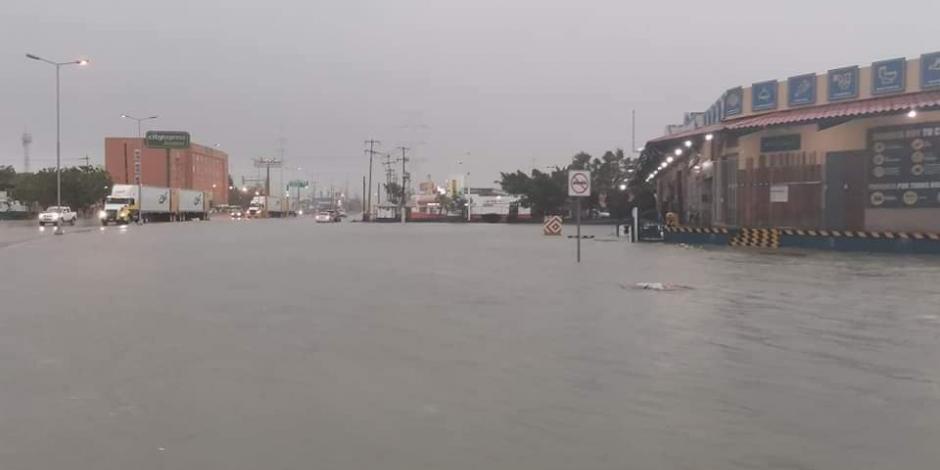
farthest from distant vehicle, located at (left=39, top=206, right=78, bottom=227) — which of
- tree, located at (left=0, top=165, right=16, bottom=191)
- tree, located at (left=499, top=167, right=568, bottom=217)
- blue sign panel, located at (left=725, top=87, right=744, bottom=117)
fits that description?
blue sign panel, located at (left=725, top=87, right=744, bottom=117)

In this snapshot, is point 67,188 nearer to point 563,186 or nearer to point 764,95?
point 563,186

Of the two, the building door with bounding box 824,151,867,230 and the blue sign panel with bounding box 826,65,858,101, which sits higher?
the blue sign panel with bounding box 826,65,858,101

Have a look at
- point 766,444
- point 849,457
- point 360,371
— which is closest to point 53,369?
point 360,371

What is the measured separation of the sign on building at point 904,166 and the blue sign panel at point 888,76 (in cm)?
159

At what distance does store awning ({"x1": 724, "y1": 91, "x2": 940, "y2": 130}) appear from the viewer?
82.5 feet

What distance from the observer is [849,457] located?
202 inches

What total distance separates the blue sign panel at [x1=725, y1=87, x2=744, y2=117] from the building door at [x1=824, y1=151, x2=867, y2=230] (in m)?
6.16

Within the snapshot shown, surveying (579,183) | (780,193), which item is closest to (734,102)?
(780,193)

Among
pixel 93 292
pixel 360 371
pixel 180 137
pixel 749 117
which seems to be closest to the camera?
pixel 360 371

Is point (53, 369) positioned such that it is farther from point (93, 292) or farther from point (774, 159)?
point (774, 159)

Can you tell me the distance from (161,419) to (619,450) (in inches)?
140

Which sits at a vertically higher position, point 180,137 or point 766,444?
point 180,137

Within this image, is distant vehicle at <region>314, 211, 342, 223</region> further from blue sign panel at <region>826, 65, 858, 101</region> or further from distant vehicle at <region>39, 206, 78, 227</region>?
blue sign panel at <region>826, 65, 858, 101</region>

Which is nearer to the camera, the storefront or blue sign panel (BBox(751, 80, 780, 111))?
the storefront
